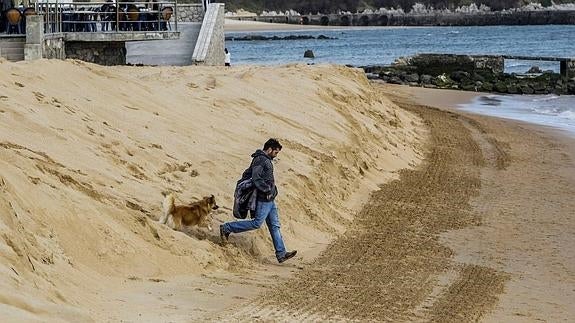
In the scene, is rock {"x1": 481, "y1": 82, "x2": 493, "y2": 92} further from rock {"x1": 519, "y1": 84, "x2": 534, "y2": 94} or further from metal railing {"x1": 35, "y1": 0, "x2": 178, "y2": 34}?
metal railing {"x1": 35, "y1": 0, "x2": 178, "y2": 34}

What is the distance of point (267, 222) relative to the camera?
11.7 metres

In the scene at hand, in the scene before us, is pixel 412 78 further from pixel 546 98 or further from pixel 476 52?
pixel 476 52

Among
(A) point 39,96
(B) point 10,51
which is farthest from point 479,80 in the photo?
(A) point 39,96

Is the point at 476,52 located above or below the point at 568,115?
below

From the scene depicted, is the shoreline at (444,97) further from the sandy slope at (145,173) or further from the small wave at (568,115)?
the sandy slope at (145,173)

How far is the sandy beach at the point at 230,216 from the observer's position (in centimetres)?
953

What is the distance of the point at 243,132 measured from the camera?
16844 mm

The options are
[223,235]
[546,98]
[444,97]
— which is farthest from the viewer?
[546,98]

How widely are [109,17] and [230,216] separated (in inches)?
627

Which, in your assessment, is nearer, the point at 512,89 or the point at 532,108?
the point at 532,108

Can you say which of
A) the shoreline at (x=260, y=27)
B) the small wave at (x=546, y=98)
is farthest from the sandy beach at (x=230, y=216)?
the shoreline at (x=260, y=27)

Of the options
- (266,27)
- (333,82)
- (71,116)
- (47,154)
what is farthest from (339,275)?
(266,27)

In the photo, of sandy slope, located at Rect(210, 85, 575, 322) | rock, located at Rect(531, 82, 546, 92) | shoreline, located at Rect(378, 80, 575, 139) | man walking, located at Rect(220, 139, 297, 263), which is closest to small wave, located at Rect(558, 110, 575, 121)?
shoreline, located at Rect(378, 80, 575, 139)

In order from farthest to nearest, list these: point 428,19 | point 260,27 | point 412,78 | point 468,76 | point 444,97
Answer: point 428,19, point 260,27, point 468,76, point 412,78, point 444,97
